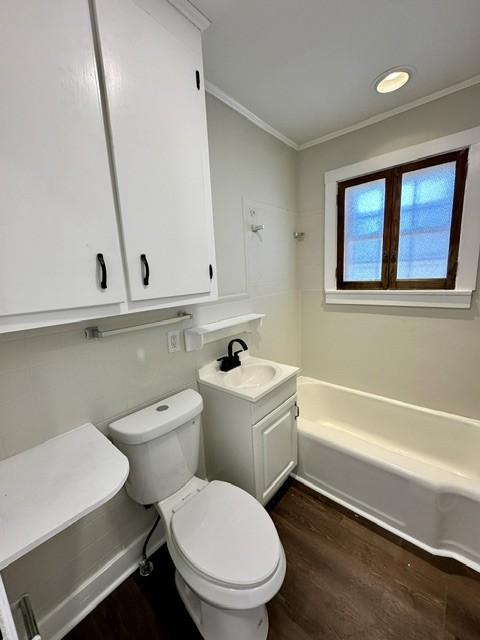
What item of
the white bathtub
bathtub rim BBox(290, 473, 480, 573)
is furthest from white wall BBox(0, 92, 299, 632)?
bathtub rim BBox(290, 473, 480, 573)

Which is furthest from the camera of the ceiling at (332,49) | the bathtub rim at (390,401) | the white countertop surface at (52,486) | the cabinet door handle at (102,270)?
the bathtub rim at (390,401)

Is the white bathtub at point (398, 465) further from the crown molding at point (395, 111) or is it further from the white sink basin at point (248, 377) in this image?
the crown molding at point (395, 111)

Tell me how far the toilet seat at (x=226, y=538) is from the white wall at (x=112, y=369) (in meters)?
0.42

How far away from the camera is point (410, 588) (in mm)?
1215

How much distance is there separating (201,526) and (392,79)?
245 centimetres

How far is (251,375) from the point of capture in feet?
5.79

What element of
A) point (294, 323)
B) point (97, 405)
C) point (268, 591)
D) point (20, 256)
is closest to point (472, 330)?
point (294, 323)

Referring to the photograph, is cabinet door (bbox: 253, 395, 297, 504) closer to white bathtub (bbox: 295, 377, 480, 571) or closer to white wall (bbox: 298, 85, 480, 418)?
white bathtub (bbox: 295, 377, 480, 571)

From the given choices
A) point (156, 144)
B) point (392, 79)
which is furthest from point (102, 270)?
point (392, 79)

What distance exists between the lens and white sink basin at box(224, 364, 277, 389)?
1.66 m

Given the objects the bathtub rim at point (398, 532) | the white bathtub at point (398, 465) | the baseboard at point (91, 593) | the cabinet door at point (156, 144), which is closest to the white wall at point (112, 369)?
the baseboard at point (91, 593)

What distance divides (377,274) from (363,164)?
80cm

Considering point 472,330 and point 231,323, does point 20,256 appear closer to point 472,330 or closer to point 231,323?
point 231,323

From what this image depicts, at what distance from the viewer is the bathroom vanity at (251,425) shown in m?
1.41
